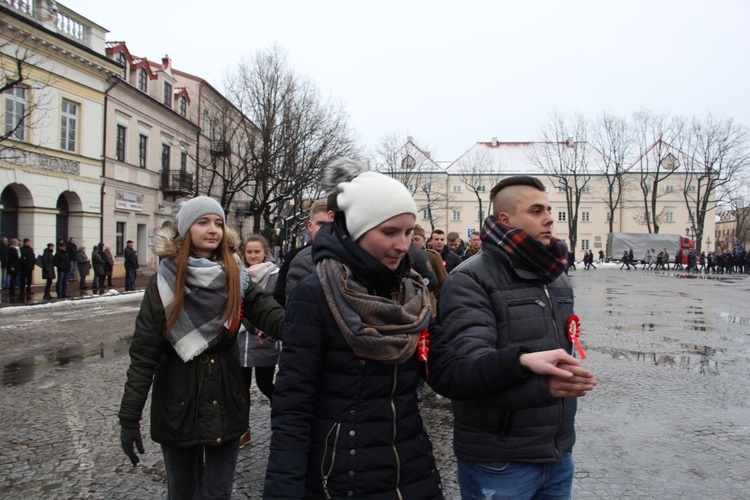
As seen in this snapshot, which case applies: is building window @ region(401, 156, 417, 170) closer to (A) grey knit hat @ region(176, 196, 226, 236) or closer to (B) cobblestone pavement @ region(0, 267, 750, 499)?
(B) cobblestone pavement @ region(0, 267, 750, 499)

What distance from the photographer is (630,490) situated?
12.7ft

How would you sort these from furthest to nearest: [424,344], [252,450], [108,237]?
[108,237] → [252,450] → [424,344]

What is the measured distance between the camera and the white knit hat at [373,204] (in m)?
1.97

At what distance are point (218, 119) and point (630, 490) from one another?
99.8 ft

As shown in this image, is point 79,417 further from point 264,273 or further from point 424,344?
point 424,344

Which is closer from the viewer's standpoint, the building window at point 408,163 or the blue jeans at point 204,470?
the blue jeans at point 204,470

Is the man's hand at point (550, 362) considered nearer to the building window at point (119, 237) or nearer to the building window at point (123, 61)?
the building window at point (119, 237)

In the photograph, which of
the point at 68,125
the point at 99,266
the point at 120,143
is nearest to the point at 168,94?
the point at 120,143

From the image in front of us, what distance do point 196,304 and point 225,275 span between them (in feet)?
0.72

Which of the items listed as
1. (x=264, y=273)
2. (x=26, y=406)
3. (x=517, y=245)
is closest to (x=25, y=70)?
(x=26, y=406)

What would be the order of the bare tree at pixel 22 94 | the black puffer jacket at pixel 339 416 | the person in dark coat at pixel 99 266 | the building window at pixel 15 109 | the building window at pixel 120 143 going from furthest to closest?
1. the building window at pixel 120 143
2. the person in dark coat at pixel 99 266
3. the building window at pixel 15 109
4. the bare tree at pixel 22 94
5. the black puffer jacket at pixel 339 416

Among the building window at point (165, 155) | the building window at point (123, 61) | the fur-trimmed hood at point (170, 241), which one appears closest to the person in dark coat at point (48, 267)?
the building window at point (123, 61)

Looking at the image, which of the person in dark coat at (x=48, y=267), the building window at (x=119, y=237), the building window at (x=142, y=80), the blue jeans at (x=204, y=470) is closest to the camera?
the blue jeans at (x=204, y=470)

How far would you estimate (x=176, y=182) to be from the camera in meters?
31.8
